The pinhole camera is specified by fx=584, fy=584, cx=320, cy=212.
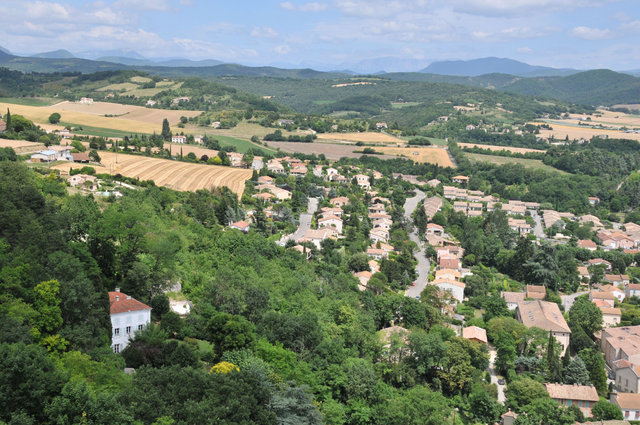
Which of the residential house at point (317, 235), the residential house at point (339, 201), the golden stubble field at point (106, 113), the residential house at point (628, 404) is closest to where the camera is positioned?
the residential house at point (628, 404)

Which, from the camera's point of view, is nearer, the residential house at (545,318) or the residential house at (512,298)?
the residential house at (545,318)

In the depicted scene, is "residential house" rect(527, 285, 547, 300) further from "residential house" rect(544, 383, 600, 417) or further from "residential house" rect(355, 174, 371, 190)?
"residential house" rect(355, 174, 371, 190)

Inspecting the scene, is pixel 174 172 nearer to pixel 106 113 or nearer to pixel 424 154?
pixel 424 154

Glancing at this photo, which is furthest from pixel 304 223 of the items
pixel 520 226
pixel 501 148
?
pixel 501 148

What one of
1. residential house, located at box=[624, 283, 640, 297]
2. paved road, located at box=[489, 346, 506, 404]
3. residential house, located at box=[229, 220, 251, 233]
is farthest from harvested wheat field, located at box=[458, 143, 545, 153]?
paved road, located at box=[489, 346, 506, 404]

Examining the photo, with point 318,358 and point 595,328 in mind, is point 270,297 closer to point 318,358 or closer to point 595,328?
point 318,358

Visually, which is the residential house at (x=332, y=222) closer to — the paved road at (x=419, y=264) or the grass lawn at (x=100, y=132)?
the paved road at (x=419, y=264)

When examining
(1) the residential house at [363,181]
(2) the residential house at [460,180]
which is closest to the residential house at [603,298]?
(1) the residential house at [363,181]

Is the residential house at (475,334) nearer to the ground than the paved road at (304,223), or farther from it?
nearer to the ground
